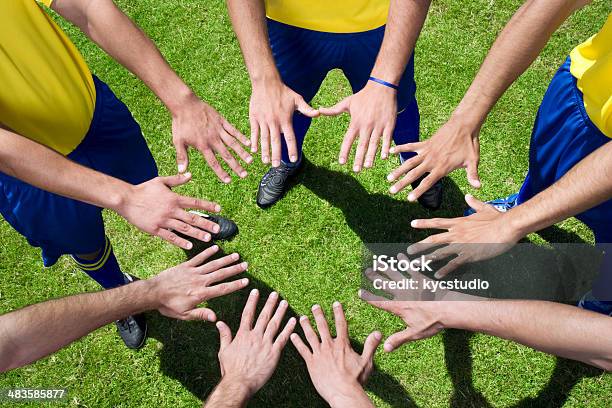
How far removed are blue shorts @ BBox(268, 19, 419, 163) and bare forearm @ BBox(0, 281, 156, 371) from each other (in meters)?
1.36

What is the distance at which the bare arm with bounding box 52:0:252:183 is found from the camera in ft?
7.63

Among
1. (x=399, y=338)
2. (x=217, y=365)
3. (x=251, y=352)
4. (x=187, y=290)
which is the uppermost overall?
(x=187, y=290)

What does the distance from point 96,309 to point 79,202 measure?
554 mm

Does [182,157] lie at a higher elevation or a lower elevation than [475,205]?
higher

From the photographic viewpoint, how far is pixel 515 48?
2285 mm

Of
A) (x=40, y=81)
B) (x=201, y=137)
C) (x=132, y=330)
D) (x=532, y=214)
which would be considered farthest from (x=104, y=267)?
(x=532, y=214)

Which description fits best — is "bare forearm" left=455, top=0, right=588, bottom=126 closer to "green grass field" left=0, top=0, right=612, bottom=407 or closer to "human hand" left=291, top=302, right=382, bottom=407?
"human hand" left=291, top=302, right=382, bottom=407

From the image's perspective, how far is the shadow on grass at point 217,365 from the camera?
10.4ft

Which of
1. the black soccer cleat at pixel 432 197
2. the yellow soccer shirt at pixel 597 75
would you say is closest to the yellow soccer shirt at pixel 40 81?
the black soccer cleat at pixel 432 197

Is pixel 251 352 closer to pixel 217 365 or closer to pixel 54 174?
pixel 217 365

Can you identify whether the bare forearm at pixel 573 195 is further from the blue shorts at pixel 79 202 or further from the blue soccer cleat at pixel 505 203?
the blue shorts at pixel 79 202

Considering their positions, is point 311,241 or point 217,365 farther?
point 311,241

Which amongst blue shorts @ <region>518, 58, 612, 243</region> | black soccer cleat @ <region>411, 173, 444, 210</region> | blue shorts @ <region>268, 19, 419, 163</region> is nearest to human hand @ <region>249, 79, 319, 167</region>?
blue shorts @ <region>268, 19, 419, 163</region>

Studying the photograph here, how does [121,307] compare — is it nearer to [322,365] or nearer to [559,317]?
[322,365]
